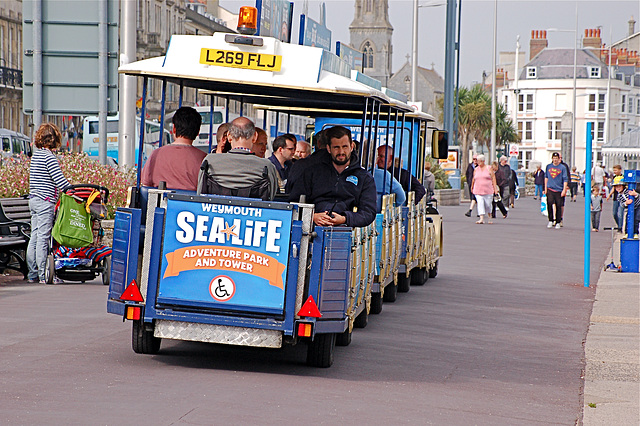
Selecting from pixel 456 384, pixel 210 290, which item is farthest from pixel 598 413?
pixel 210 290

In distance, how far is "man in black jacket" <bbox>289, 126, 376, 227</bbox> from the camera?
9.38 meters

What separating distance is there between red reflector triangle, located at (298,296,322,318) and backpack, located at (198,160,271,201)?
857mm

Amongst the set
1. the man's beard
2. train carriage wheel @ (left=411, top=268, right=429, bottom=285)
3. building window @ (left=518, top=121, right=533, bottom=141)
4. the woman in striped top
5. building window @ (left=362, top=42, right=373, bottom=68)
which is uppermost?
building window @ (left=362, top=42, right=373, bottom=68)

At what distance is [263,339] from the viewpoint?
8273mm

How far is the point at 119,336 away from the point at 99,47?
833 cm

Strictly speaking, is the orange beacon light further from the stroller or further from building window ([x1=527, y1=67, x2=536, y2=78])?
building window ([x1=527, y1=67, x2=536, y2=78])

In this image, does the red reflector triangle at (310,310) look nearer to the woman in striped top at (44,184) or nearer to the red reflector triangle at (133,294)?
the red reflector triangle at (133,294)

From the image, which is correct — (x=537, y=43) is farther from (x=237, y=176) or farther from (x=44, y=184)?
(x=237, y=176)

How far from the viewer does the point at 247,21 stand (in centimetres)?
905

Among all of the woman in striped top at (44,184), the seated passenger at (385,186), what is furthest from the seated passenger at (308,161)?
the woman in striped top at (44,184)

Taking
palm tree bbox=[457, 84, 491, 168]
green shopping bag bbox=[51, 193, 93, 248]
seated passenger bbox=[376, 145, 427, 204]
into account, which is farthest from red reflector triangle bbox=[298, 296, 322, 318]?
palm tree bbox=[457, 84, 491, 168]

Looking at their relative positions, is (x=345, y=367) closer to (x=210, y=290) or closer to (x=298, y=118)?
(x=210, y=290)

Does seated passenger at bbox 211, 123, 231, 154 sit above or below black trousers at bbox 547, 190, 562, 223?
above

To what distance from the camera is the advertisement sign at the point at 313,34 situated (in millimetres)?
12141
